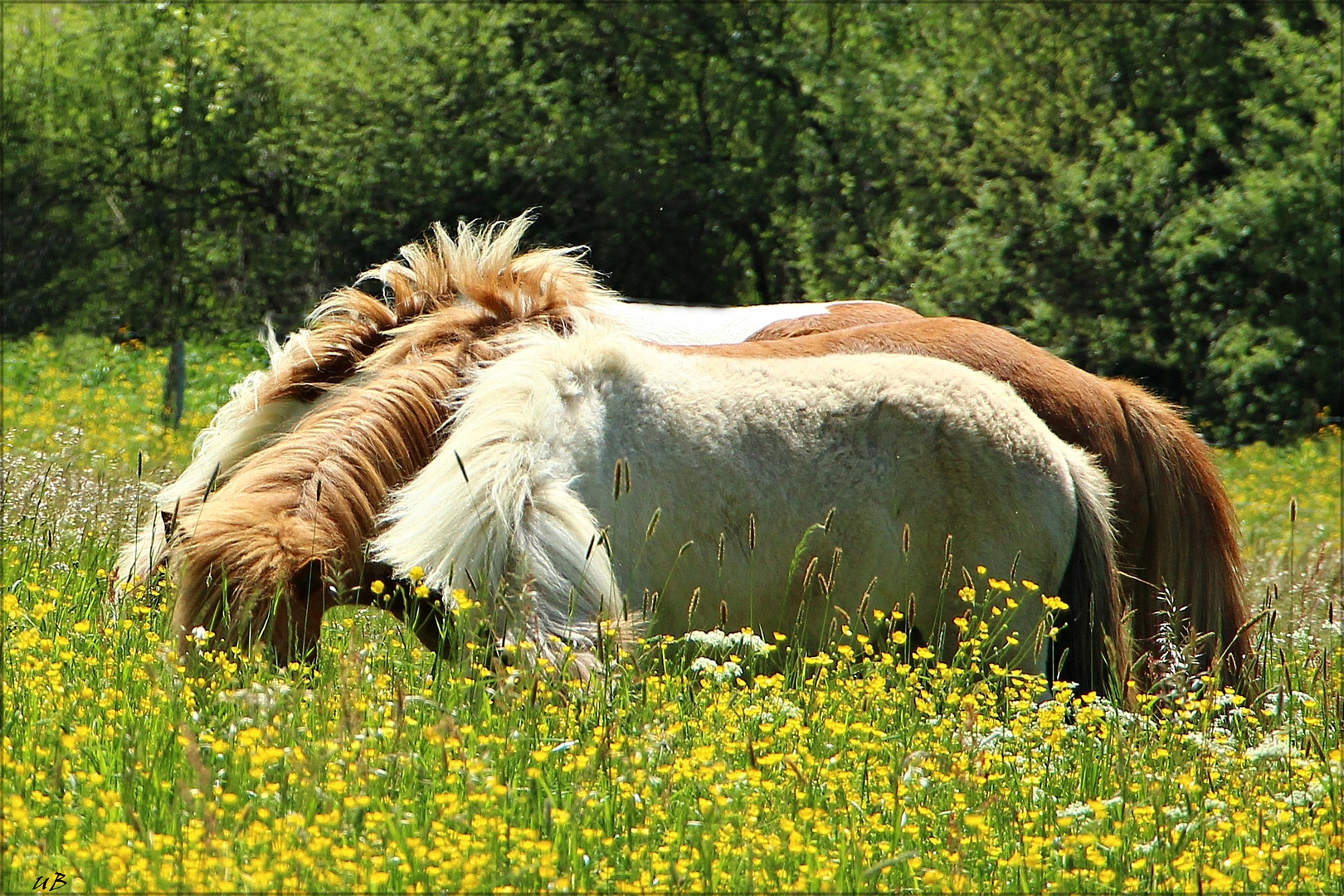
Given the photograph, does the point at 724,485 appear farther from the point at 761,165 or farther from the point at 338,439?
the point at 761,165

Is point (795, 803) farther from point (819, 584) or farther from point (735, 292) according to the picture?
point (735, 292)

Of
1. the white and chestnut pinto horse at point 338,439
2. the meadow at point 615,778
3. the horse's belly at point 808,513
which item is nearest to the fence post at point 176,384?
the white and chestnut pinto horse at point 338,439

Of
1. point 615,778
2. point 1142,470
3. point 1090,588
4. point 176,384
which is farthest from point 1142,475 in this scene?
point 176,384

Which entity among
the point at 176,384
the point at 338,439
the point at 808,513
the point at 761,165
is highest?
the point at 761,165

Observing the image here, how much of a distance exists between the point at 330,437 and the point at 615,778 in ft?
4.15

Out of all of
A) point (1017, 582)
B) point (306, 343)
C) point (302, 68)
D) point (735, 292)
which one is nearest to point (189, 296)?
point (302, 68)

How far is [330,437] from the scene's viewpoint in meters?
3.38

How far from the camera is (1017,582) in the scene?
3.86 meters

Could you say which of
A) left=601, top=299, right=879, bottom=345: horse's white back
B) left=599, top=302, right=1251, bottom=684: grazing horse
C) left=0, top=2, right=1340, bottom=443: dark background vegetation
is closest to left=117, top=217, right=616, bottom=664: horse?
left=601, top=299, right=879, bottom=345: horse's white back

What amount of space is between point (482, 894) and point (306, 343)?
214cm

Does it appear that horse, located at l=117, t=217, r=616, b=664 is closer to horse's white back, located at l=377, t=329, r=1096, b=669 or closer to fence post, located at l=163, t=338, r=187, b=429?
horse's white back, located at l=377, t=329, r=1096, b=669

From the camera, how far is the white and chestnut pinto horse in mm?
2961

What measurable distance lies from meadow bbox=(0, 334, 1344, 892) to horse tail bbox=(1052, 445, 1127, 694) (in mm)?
397

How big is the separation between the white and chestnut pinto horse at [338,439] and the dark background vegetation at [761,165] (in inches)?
418
